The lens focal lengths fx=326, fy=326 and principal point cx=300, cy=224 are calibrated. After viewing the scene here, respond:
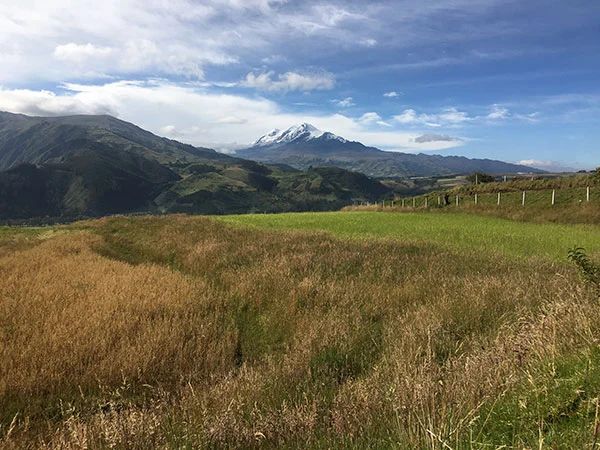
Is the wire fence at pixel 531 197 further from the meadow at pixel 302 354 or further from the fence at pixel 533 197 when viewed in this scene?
the meadow at pixel 302 354

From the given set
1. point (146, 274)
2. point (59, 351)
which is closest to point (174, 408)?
point (59, 351)

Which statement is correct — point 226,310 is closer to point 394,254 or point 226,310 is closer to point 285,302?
point 285,302

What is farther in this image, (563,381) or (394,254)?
(394,254)

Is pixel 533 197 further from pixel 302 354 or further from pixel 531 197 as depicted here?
pixel 302 354

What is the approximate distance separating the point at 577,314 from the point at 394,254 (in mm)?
9386

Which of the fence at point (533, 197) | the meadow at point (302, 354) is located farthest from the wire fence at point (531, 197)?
the meadow at point (302, 354)

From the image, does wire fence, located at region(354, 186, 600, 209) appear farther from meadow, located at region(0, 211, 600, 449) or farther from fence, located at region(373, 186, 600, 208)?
meadow, located at region(0, 211, 600, 449)

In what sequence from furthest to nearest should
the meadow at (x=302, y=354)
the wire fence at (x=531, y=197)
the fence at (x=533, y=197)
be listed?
the fence at (x=533, y=197)
the wire fence at (x=531, y=197)
the meadow at (x=302, y=354)

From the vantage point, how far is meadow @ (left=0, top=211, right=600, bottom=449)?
3562mm

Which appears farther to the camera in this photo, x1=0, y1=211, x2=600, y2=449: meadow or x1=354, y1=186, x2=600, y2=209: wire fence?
x1=354, y1=186, x2=600, y2=209: wire fence

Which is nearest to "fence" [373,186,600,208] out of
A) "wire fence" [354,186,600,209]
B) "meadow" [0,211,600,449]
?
"wire fence" [354,186,600,209]

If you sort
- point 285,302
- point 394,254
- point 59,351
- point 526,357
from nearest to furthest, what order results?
1. point 526,357
2. point 59,351
3. point 285,302
4. point 394,254

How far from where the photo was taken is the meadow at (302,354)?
356 centimetres

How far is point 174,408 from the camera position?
4.65 meters
